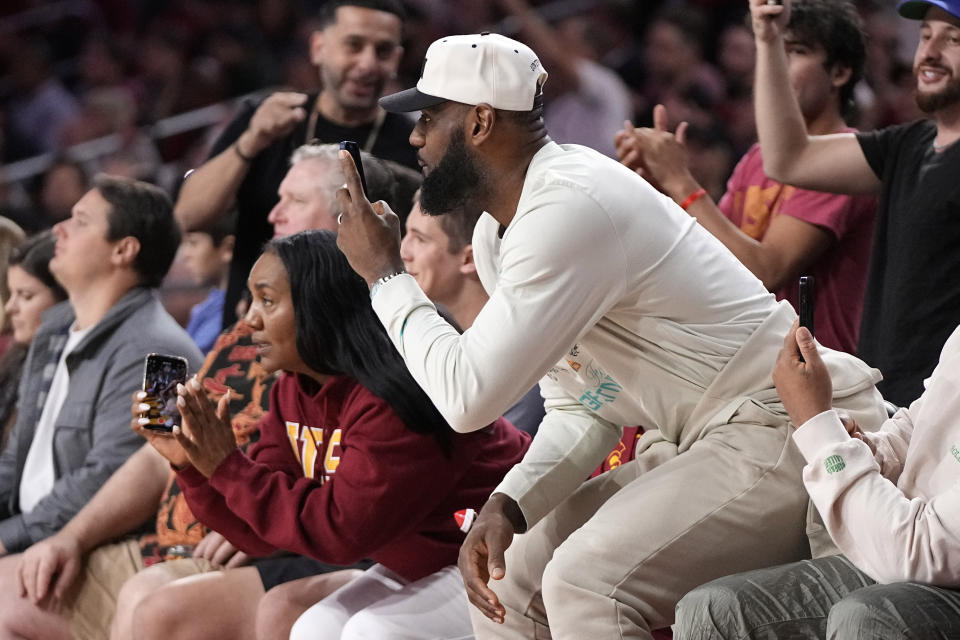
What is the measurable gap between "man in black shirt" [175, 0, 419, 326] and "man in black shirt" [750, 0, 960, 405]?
51.4 inches

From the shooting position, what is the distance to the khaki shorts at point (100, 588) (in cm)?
333

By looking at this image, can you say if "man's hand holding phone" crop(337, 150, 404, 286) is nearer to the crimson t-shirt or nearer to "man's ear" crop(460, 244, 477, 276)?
"man's ear" crop(460, 244, 477, 276)

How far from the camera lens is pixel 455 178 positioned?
2352 millimetres

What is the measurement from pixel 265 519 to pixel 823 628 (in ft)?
3.48

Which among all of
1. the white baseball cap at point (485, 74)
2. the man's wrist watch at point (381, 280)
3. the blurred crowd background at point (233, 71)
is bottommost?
the blurred crowd background at point (233, 71)

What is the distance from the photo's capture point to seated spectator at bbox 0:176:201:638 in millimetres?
3539

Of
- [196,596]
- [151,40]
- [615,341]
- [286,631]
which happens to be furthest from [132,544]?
[151,40]

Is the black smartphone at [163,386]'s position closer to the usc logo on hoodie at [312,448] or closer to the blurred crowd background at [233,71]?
the usc logo on hoodie at [312,448]

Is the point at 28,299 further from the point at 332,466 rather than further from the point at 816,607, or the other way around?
the point at 816,607

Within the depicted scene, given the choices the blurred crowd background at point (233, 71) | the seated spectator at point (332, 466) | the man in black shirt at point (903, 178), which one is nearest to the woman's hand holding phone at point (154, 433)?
the seated spectator at point (332, 466)

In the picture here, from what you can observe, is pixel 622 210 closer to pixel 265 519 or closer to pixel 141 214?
pixel 265 519

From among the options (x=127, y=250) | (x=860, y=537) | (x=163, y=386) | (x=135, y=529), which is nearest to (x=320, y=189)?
(x=127, y=250)

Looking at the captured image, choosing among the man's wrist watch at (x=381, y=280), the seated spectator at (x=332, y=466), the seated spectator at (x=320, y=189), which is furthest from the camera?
the seated spectator at (x=320, y=189)

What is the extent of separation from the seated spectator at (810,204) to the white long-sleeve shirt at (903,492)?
108 cm
